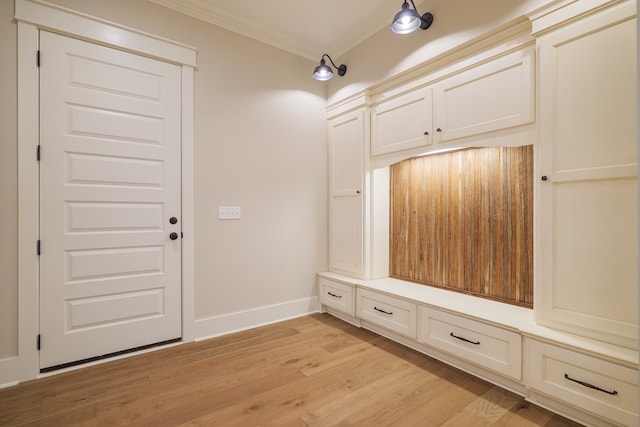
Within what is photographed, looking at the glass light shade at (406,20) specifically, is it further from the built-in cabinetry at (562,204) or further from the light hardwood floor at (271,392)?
the light hardwood floor at (271,392)

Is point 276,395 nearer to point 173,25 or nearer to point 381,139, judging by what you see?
point 381,139

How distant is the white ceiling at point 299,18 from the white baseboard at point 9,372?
9.38 ft

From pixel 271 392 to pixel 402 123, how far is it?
234 centimetres

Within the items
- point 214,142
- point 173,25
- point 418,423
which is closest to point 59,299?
point 214,142

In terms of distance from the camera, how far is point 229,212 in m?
2.87

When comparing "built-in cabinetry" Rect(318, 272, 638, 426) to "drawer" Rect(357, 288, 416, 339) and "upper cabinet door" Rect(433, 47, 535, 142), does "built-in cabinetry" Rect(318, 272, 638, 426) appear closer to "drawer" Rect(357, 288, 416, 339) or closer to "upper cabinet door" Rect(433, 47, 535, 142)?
"drawer" Rect(357, 288, 416, 339)

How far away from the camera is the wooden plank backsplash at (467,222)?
227 cm

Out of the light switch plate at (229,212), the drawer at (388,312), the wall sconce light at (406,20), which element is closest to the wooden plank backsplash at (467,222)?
the drawer at (388,312)

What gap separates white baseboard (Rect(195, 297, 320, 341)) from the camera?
2.74 m

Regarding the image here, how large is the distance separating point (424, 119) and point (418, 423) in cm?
214

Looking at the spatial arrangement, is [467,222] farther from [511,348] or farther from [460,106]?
[511,348]

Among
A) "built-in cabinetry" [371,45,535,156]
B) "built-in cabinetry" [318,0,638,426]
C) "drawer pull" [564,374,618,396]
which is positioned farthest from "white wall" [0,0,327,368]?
"drawer pull" [564,374,618,396]

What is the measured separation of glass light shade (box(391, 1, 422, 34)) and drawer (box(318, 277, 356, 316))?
223 centimetres

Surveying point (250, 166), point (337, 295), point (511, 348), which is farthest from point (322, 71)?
point (511, 348)
